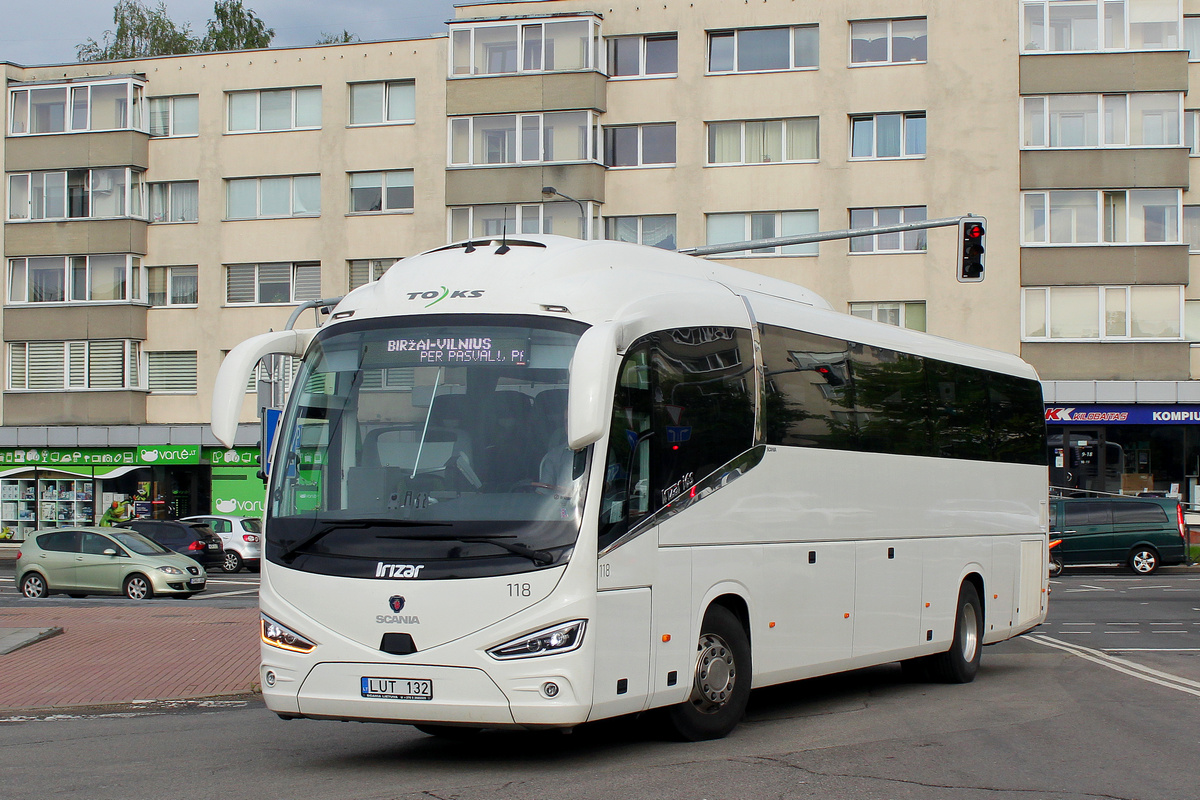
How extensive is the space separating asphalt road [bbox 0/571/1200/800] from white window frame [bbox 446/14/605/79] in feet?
100

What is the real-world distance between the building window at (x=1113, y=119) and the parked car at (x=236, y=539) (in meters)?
23.3

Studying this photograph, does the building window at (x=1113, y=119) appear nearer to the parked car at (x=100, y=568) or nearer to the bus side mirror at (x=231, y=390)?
the parked car at (x=100, y=568)

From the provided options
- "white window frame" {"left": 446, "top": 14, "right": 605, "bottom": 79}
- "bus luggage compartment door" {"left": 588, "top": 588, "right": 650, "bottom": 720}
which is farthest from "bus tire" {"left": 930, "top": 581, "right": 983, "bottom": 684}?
"white window frame" {"left": 446, "top": 14, "right": 605, "bottom": 79}

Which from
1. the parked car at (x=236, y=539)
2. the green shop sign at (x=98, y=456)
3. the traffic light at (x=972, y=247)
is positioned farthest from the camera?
the green shop sign at (x=98, y=456)

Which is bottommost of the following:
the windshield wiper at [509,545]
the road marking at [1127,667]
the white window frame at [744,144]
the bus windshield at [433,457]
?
the road marking at [1127,667]

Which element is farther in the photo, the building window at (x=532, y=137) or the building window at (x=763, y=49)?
the building window at (x=532, y=137)

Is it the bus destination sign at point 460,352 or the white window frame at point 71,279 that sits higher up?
the white window frame at point 71,279

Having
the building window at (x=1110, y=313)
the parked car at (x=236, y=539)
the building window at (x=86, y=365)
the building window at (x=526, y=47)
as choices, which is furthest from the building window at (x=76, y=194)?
the building window at (x=1110, y=313)

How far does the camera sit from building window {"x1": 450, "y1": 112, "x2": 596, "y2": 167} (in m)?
41.4

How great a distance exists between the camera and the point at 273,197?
1762 inches

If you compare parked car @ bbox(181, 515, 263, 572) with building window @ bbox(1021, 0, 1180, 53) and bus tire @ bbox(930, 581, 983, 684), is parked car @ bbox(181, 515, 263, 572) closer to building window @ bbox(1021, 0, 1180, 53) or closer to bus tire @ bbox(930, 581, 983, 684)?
building window @ bbox(1021, 0, 1180, 53)

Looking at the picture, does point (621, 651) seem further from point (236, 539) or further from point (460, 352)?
point (236, 539)

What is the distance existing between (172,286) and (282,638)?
3930cm

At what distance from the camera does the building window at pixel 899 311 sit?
4006cm
